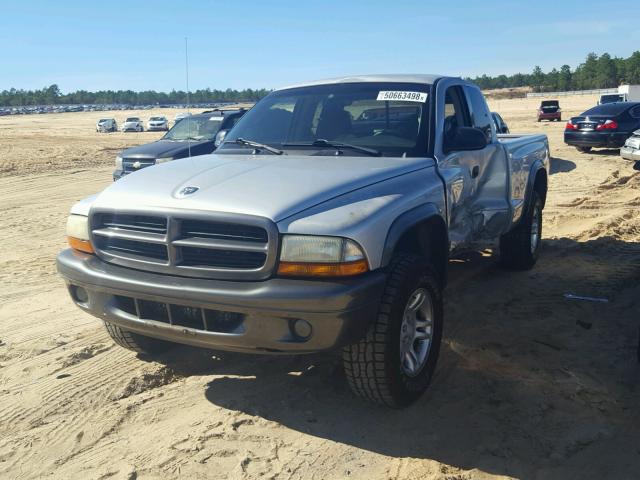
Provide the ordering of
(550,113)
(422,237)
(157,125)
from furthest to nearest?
(157,125) → (550,113) → (422,237)

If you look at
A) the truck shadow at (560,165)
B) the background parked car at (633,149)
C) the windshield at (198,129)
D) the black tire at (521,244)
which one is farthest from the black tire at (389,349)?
the background parked car at (633,149)

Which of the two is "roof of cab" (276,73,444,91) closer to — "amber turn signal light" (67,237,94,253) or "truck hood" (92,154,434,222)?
"truck hood" (92,154,434,222)

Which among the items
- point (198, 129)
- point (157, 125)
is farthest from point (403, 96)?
point (157, 125)

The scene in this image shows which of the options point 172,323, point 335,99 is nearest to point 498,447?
point 172,323

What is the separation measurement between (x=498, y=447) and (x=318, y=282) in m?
1.35

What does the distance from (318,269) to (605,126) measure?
17.4m

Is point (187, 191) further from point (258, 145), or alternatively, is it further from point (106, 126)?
point (106, 126)

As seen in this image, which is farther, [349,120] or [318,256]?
[349,120]

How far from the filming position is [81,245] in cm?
388

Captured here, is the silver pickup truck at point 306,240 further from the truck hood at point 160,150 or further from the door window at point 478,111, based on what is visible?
the truck hood at point 160,150

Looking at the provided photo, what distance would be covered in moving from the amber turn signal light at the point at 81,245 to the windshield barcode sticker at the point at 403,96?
2.31 meters

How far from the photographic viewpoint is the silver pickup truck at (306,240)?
3172mm

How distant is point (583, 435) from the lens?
3.47 meters

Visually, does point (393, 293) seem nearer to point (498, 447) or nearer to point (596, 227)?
point (498, 447)
